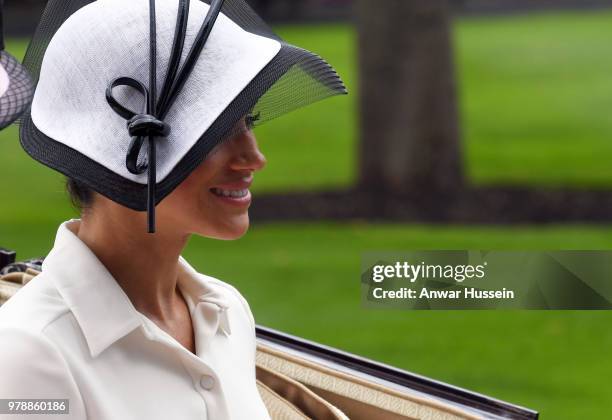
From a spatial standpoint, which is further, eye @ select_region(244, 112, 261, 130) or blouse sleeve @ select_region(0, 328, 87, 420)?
eye @ select_region(244, 112, 261, 130)

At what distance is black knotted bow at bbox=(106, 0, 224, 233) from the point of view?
4.88 ft

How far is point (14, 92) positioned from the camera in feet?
5.75

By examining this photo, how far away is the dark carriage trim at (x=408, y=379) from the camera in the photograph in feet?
6.65

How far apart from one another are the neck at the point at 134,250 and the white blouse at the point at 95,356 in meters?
0.03

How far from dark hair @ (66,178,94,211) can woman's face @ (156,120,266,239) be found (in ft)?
0.35

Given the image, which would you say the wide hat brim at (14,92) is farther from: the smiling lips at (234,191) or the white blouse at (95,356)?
the smiling lips at (234,191)

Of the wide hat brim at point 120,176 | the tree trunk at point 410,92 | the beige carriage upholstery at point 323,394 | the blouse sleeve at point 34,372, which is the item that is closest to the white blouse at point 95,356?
the blouse sleeve at point 34,372

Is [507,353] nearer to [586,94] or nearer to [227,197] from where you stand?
[227,197]

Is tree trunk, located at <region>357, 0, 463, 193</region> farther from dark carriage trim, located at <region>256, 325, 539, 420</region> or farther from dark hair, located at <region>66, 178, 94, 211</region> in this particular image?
dark hair, located at <region>66, 178, 94, 211</region>

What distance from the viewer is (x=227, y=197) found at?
1616 millimetres

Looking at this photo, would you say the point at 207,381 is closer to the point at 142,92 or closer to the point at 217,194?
the point at 217,194

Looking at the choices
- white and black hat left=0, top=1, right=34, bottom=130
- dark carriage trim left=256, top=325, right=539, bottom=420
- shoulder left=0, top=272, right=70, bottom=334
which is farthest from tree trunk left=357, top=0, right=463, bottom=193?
shoulder left=0, top=272, right=70, bottom=334

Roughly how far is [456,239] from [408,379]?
16.0 ft

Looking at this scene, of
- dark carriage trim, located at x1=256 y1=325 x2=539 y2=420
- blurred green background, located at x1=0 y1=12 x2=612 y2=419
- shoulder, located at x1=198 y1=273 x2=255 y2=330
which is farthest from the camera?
blurred green background, located at x1=0 y1=12 x2=612 y2=419
